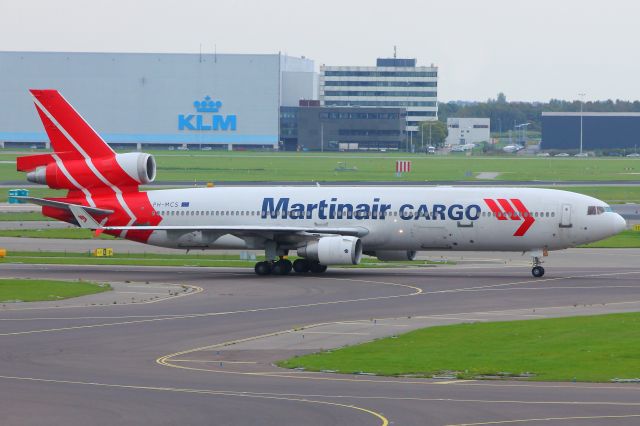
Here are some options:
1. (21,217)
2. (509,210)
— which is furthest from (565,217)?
(21,217)

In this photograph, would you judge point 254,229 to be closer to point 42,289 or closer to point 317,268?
point 317,268

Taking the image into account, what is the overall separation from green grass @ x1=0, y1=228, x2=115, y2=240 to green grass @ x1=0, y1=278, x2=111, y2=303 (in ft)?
91.1

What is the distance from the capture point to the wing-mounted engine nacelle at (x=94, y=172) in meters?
66.4

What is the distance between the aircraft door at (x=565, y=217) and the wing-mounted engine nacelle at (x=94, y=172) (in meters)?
22.8

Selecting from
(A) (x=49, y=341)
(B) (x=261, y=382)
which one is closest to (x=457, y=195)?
(A) (x=49, y=341)

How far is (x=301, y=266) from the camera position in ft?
213

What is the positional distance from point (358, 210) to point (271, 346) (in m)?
26.0

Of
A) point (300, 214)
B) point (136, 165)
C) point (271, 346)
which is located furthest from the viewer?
point (136, 165)

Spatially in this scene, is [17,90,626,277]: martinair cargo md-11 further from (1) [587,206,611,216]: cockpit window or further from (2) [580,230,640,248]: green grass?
(2) [580,230,640,248]: green grass

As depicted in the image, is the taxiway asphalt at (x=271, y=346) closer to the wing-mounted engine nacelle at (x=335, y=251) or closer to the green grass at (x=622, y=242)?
the wing-mounted engine nacelle at (x=335, y=251)

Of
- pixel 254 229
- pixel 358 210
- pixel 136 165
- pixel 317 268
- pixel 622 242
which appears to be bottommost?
pixel 317 268

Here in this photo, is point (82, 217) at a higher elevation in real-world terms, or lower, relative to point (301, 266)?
higher

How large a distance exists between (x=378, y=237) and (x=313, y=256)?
386 centimetres

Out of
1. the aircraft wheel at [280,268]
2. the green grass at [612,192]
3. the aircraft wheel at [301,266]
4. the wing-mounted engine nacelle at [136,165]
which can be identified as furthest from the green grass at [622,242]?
the green grass at [612,192]
